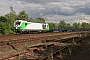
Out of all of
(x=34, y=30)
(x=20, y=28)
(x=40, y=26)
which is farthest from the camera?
(x=40, y=26)

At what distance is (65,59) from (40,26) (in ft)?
149

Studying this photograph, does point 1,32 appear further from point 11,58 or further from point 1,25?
point 11,58

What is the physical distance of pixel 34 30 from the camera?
53375 mm

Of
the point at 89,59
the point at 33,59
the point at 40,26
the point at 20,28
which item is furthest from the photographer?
the point at 40,26

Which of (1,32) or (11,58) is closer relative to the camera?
(11,58)

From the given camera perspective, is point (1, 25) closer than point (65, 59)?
No

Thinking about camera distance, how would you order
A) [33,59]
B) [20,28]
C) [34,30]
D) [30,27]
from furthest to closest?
1. [34,30]
2. [30,27]
3. [20,28]
4. [33,59]

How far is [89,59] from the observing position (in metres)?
11.0

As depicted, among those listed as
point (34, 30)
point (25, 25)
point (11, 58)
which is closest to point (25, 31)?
point (25, 25)

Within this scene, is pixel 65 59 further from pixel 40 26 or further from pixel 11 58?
pixel 40 26

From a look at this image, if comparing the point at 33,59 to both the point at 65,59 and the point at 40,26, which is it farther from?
the point at 40,26

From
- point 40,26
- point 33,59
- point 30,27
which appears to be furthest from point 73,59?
point 40,26

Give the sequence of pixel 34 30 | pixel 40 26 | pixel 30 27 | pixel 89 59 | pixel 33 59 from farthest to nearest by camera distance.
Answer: pixel 40 26 < pixel 34 30 < pixel 30 27 < pixel 33 59 < pixel 89 59

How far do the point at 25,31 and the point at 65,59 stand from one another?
3630cm
